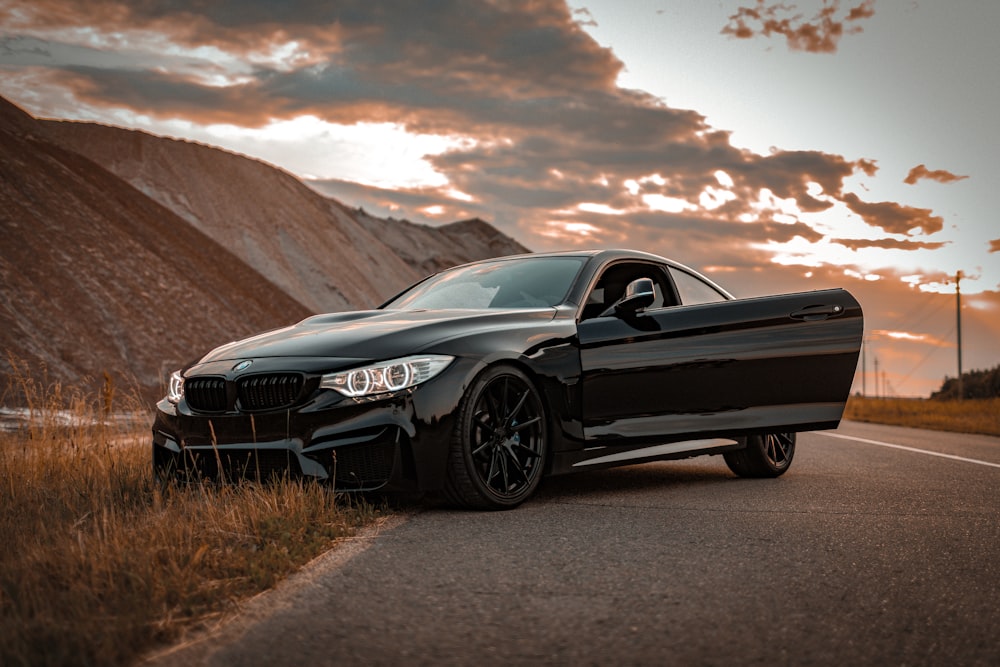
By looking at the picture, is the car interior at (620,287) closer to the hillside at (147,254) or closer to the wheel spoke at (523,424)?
the wheel spoke at (523,424)

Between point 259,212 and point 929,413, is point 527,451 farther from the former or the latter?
point 259,212

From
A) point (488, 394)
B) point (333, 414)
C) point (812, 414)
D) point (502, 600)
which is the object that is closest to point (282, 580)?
point (502, 600)

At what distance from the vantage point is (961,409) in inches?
1200

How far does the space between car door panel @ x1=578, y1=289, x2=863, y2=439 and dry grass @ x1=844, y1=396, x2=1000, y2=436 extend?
16.3 m

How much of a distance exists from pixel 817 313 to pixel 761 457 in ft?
4.10

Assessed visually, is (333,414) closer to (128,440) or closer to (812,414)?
(812,414)

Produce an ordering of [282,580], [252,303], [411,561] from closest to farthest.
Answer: [282,580] < [411,561] < [252,303]

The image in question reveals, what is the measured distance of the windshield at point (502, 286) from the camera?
22.7 ft

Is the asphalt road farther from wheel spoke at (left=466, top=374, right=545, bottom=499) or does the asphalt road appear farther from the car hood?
the car hood

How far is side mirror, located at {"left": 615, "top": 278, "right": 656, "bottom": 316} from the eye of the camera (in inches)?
252

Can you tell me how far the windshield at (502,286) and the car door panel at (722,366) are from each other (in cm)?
54

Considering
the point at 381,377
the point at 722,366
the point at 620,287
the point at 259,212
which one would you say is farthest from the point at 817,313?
the point at 259,212

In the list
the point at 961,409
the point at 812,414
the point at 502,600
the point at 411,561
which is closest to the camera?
the point at 502,600

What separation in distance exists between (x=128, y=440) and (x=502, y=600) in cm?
711
